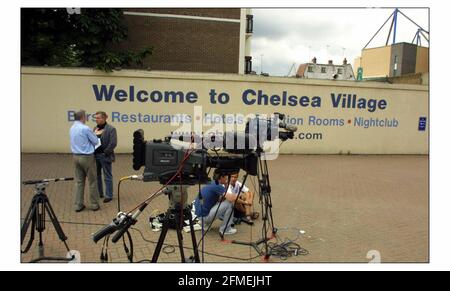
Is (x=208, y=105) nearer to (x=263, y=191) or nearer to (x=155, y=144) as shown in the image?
(x=263, y=191)

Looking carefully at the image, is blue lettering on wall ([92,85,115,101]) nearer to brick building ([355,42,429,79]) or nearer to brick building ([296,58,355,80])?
brick building ([355,42,429,79])

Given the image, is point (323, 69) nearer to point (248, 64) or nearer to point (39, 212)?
point (248, 64)

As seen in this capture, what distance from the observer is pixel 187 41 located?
20.2 m

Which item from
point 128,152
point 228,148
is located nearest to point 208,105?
point 128,152

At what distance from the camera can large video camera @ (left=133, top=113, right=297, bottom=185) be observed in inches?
111

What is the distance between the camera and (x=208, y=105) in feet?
37.1

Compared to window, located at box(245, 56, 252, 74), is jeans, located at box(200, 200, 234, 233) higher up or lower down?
lower down

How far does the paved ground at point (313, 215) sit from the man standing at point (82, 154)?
0.82 ft

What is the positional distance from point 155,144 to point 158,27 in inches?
705

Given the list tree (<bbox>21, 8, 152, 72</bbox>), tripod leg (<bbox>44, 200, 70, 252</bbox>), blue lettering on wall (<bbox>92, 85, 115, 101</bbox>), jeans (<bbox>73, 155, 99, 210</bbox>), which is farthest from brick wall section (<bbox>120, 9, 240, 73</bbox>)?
tripod leg (<bbox>44, 200, 70, 252</bbox>)

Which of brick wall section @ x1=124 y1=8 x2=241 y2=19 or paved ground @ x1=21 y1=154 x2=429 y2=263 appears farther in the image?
brick wall section @ x1=124 y1=8 x2=241 y2=19

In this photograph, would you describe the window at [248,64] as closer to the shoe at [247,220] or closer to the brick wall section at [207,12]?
the brick wall section at [207,12]

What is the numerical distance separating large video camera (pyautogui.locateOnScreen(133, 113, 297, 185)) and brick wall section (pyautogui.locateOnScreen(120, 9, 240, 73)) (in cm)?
1627

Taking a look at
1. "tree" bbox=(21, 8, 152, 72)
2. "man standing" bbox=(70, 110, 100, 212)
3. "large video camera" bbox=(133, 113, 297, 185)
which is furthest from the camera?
"tree" bbox=(21, 8, 152, 72)
